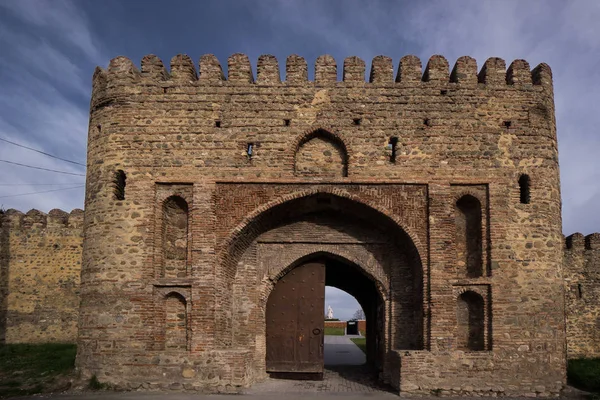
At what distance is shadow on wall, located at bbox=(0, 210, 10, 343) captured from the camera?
16578 mm

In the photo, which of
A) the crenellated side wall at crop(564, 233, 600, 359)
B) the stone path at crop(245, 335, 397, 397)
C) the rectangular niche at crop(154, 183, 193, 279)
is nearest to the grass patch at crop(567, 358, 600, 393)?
the crenellated side wall at crop(564, 233, 600, 359)

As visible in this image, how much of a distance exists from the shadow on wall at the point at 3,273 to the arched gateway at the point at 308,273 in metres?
10.4

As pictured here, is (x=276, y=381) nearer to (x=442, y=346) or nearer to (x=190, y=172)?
(x=442, y=346)

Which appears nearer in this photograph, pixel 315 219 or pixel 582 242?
pixel 315 219

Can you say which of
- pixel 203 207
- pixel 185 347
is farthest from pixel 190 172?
pixel 185 347

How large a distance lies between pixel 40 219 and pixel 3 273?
6.71ft

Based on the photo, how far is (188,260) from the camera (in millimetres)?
9797

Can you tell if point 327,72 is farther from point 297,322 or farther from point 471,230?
point 297,322

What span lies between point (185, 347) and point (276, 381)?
6.75 feet

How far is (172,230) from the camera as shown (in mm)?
10188

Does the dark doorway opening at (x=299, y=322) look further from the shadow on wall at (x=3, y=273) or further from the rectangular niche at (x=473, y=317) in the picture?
the shadow on wall at (x=3, y=273)

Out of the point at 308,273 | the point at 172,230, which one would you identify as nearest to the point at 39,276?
the point at 172,230

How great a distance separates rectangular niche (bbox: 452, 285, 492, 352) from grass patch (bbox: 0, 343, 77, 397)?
7358mm

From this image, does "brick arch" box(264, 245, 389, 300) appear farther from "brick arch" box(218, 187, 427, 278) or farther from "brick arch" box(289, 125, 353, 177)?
"brick arch" box(289, 125, 353, 177)
